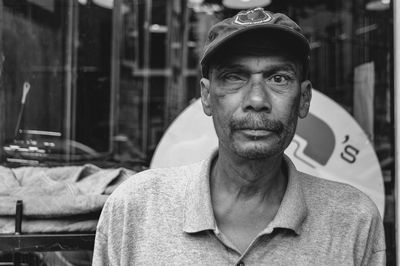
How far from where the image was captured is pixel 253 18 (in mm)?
1313

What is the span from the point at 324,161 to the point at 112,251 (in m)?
1.32

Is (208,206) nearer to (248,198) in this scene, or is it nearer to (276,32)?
(248,198)

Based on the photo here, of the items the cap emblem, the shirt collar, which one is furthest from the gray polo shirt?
the cap emblem

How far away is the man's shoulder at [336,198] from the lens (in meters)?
1.38

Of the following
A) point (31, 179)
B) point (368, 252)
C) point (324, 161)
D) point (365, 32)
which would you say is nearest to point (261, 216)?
point (368, 252)

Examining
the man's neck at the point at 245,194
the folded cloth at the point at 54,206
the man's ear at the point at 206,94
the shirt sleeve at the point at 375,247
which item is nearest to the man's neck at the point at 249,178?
the man's neck at the point at 245,194

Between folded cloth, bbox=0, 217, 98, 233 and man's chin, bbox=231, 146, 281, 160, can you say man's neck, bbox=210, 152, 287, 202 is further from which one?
folded cloth, bbox=0, 217, 98, 233

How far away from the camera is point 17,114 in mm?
2521

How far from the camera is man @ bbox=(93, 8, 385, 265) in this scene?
4.20 ft

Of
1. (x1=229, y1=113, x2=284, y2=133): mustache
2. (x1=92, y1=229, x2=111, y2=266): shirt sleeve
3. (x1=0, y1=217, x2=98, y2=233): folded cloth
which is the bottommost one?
(x1=0, y1=217, x2=98, y2=233): folded cloth

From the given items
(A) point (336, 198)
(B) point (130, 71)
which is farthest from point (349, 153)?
(B) point (130, 71)

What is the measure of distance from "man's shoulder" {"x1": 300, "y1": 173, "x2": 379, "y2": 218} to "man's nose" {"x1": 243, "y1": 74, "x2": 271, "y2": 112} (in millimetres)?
256

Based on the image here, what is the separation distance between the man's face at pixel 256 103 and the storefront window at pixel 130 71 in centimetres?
107

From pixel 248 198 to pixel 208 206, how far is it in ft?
0.39
